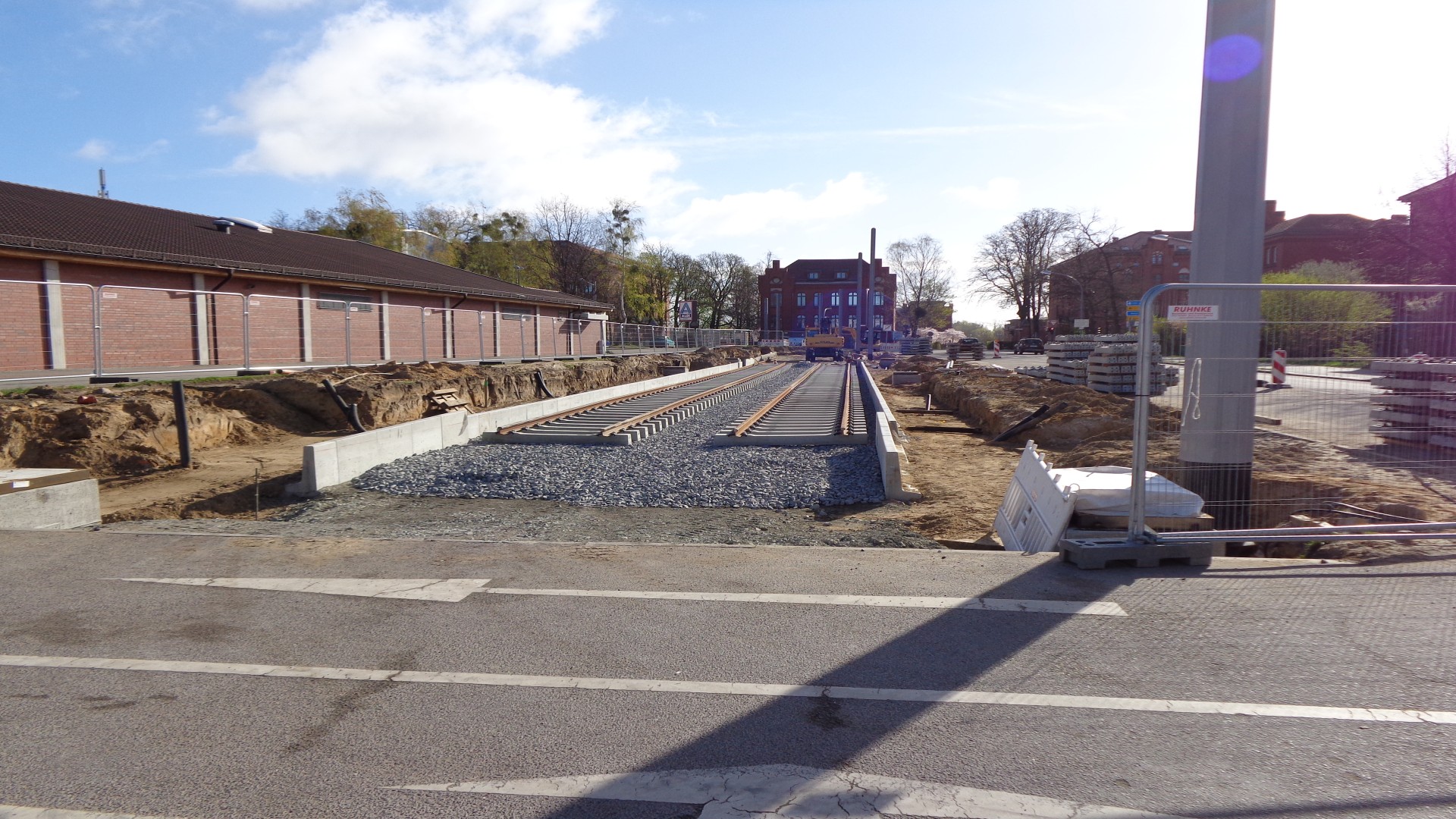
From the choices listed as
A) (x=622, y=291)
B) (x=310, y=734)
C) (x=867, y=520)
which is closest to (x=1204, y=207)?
(x=867, y=520)

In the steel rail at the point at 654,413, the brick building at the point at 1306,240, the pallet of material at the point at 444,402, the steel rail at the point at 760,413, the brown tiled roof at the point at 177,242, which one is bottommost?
the steel rail at the point at 760,413

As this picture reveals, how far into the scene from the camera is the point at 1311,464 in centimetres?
886

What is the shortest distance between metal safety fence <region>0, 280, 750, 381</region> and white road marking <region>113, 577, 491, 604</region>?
12.5 metres

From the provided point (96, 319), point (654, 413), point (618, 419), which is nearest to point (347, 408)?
point (618, 419)

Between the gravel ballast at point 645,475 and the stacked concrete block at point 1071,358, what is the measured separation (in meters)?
19.5

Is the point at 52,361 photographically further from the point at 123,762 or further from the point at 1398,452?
the point at 1398,452

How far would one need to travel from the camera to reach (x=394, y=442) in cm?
1273

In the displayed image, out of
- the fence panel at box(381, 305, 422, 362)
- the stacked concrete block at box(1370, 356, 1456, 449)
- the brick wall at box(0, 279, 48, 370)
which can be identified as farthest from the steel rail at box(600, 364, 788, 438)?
the brick wall at box(0, 279, 48, 370)

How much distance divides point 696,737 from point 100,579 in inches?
Answer: 192

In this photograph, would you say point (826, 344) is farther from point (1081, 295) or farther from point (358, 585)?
point (358, 585)

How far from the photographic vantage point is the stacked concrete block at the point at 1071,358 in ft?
99.6

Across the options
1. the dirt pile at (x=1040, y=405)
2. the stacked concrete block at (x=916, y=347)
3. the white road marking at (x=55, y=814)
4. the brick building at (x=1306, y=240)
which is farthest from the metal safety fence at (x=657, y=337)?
the brick building at (x=1306, y=240)

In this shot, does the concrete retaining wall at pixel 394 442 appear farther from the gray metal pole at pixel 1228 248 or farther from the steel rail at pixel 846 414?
the gray metal pole at pixel 1228 248

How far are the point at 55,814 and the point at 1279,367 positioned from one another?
26.0ft
